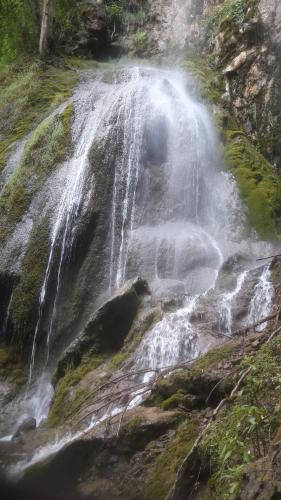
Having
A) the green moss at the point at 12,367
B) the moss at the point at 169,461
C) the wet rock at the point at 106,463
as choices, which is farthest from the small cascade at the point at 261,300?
the green moss at the point at 12,367

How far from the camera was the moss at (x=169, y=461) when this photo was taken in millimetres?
4746

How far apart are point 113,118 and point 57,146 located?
1637mm

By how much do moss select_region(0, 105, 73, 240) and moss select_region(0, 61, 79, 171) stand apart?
3.09 feet

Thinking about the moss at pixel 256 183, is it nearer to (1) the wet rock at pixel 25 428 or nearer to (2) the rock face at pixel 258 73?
(2) the rock face at pixel 258 73

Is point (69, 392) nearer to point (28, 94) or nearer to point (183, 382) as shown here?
point (183, 382)

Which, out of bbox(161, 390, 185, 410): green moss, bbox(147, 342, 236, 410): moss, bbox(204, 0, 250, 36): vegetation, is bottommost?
bbox(161, 390, 185, 410): green moss

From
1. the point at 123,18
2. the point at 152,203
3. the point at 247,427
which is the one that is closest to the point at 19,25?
the point at 123,18

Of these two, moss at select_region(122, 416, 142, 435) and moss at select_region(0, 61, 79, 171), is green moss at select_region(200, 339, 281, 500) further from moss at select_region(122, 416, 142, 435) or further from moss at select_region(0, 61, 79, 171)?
moss at select_region(0, 61, 79, 171)

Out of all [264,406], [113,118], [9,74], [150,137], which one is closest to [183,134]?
[150,137]

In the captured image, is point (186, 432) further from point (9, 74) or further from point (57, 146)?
point (9, 74)

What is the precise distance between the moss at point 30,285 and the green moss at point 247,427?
6943 mm

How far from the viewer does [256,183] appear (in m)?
12.2

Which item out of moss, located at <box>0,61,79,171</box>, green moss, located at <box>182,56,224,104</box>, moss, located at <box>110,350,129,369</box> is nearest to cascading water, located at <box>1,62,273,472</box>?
moss, located at <box>110,350,129,369</box>

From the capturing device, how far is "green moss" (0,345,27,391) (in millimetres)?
9922
